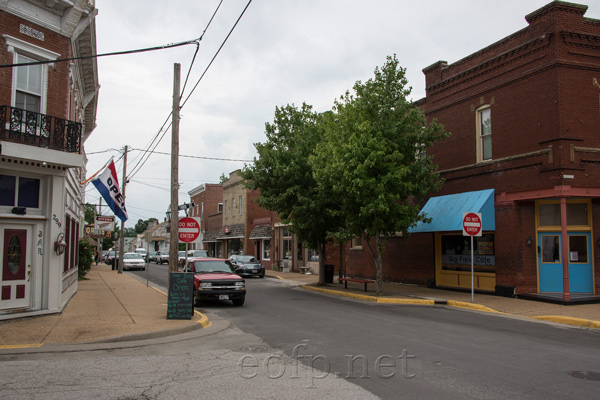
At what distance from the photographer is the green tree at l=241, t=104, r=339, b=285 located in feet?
72.7

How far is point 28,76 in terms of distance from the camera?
12070 mm

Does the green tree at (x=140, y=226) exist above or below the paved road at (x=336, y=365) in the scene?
above

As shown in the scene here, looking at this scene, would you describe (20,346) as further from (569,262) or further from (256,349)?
(569,262)

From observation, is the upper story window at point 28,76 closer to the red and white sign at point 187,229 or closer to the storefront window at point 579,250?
the red and white sign at point 187,229

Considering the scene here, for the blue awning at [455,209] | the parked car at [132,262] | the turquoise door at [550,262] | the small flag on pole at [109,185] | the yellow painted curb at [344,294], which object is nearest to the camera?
the turquoise door at [550,262]

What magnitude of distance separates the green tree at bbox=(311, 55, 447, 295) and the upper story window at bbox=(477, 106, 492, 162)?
1726 millimetres

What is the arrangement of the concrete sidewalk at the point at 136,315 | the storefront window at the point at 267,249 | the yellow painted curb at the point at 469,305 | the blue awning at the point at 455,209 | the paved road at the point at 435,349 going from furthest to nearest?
the storefront window at the point at 267,249
the blue awning at the point at 455,209
the yellow painted curb at the point at 469,305
the concrete sidewalk at the point at 136,315
the paved road at the point at 435,349

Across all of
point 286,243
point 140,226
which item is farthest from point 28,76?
point 140,226

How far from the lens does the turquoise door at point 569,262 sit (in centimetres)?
1623

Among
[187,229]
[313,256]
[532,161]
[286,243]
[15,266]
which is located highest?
[532,161]

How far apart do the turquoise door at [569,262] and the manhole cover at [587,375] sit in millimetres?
9811

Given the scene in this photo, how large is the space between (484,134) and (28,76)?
1574cm

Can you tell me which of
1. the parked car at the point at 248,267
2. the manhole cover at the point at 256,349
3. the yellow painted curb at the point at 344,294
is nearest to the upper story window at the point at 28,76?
the manhole cover at the point at 256,349

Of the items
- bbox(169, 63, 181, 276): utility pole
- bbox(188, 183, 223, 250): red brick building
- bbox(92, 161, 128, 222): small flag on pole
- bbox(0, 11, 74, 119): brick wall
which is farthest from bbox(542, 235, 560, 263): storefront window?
bbox(188, 183, 223, 250): red brick building
